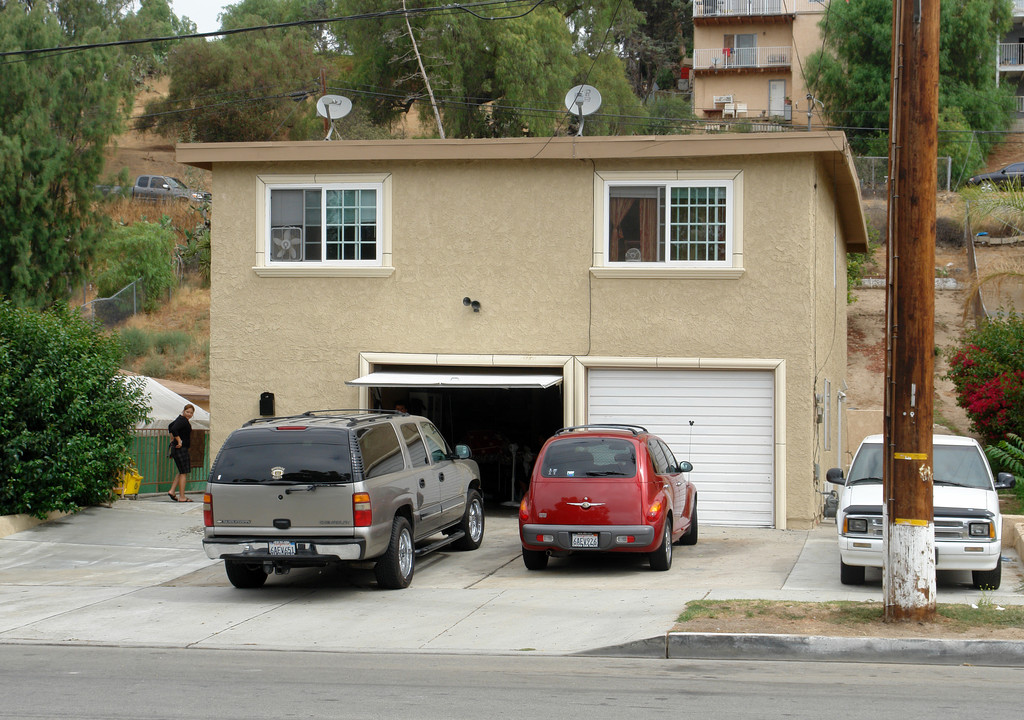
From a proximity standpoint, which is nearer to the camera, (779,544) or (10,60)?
(779,544)

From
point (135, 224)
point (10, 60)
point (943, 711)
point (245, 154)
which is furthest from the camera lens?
point (135, 224)

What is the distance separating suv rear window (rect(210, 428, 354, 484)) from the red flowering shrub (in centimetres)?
1332

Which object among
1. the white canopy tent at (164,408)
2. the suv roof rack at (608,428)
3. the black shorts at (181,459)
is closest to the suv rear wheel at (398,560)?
the suv roof rack at (608,428)

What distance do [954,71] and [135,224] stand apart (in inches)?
1583

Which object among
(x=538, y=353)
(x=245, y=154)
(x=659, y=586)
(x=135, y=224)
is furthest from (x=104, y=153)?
(x=659, y=586)

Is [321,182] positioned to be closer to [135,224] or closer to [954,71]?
[135,224]

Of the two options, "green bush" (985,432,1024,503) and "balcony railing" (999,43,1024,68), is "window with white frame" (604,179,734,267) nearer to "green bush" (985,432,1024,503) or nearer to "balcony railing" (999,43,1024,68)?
"green bush" (985,432,1024,503)

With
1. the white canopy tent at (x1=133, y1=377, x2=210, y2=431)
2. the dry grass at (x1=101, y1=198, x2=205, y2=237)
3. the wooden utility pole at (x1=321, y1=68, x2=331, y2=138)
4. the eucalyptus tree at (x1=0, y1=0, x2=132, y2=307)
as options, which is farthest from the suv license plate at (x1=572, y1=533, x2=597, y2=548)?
the dry grass at (x1=101, y1=198, x2=205, y2=237)

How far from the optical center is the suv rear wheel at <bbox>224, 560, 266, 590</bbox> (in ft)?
39.4

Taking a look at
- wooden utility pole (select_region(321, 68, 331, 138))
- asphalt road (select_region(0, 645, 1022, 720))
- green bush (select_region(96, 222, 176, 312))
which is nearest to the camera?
asphalt road (select_region(0, 645, 1022, 720))

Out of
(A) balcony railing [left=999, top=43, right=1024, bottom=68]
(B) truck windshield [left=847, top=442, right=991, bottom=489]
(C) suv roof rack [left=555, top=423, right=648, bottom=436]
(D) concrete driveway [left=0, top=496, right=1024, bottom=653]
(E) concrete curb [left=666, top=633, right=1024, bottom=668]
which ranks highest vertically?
(A) balcony railing [left=999, top=43, right=1024, bottom=68]

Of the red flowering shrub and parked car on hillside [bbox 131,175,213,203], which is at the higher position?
parked car on hillside [bbox 131,175,213,203]

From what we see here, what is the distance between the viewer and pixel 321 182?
59.2 ft

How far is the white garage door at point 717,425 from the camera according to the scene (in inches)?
667
